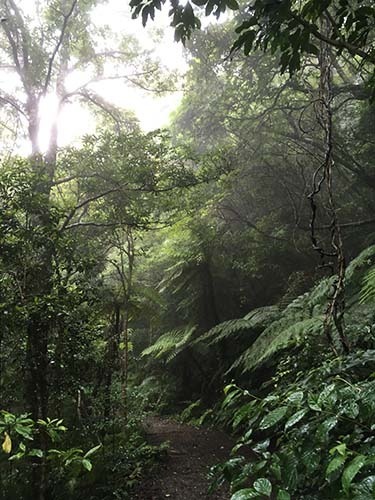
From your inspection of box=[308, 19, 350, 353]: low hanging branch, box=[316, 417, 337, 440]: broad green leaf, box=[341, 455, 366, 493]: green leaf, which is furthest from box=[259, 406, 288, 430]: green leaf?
box=[308, 19, 350, 353]: low hanging branch

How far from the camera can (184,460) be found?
14.9 feet

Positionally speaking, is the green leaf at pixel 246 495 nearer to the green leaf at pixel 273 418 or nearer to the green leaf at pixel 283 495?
the green leaf at pixel 283 495

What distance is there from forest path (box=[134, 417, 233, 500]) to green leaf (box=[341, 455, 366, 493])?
285 cm

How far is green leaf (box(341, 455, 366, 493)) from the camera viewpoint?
0.84 meters

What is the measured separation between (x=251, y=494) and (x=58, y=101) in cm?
668

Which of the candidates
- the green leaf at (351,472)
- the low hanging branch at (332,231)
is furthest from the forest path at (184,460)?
the green leaf at (351,472)

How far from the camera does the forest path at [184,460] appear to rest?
3.70 m

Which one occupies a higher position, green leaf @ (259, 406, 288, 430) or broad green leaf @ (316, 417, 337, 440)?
green leaf @ (259, 406, 288, 430)

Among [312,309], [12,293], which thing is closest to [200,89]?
[312,309]

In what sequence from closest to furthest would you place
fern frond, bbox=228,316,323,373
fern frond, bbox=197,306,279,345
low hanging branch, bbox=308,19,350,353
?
low hanging branch, bbox=308,19,350,353
fern frond, bbox=228,316,323,373
fern frond, bbox=197,306,279,345

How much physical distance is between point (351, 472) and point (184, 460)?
4.22 metres

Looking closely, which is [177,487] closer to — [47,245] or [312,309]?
[312,309]

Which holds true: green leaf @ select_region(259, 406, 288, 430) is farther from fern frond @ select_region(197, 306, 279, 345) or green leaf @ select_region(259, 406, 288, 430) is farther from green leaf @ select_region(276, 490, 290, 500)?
fern frond @ select_region(197, 306, 279, 345)

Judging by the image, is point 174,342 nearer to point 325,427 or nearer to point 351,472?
point 325,427
